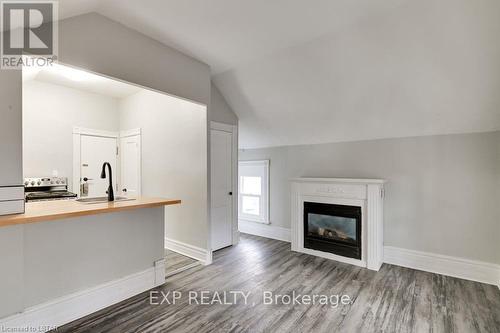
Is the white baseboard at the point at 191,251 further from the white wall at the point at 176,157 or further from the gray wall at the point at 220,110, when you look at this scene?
the gray wall at the point at 220,110

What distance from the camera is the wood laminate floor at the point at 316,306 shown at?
2.03 meters

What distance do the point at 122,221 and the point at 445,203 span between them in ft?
12.7

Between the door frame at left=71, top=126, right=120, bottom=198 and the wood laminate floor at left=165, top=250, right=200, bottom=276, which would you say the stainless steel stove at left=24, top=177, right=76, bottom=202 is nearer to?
the door frame at left=71, top=126, right=120, bottom=198

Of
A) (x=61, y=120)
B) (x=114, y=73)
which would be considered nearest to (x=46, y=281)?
(x=114, y=73)

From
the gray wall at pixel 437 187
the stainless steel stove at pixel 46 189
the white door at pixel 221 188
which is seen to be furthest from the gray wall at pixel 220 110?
the stainless steel stove at pixel 46 189

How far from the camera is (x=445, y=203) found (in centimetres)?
308

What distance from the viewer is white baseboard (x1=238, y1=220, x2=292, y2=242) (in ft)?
14.5

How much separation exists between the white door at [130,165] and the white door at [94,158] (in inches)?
8.5

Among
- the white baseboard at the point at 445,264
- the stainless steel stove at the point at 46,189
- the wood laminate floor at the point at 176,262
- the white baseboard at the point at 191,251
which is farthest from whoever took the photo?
the stainless steel stove at the point at 46,189

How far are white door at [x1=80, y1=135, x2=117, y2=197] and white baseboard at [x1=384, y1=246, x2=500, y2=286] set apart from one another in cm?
505

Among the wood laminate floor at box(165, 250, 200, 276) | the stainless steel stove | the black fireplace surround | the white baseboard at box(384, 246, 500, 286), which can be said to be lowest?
the wood laminate floor at box(165, 250, 200, 276)

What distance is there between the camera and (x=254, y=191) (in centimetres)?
494

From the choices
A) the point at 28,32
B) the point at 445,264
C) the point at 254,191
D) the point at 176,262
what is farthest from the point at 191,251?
the point at 445,264

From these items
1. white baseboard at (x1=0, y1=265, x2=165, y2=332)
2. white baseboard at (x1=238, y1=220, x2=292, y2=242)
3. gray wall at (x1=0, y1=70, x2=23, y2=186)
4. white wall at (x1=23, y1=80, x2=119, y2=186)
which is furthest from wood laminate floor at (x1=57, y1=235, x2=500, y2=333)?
white wall at (x1=23, y1=80, x2=119, y2=186)
